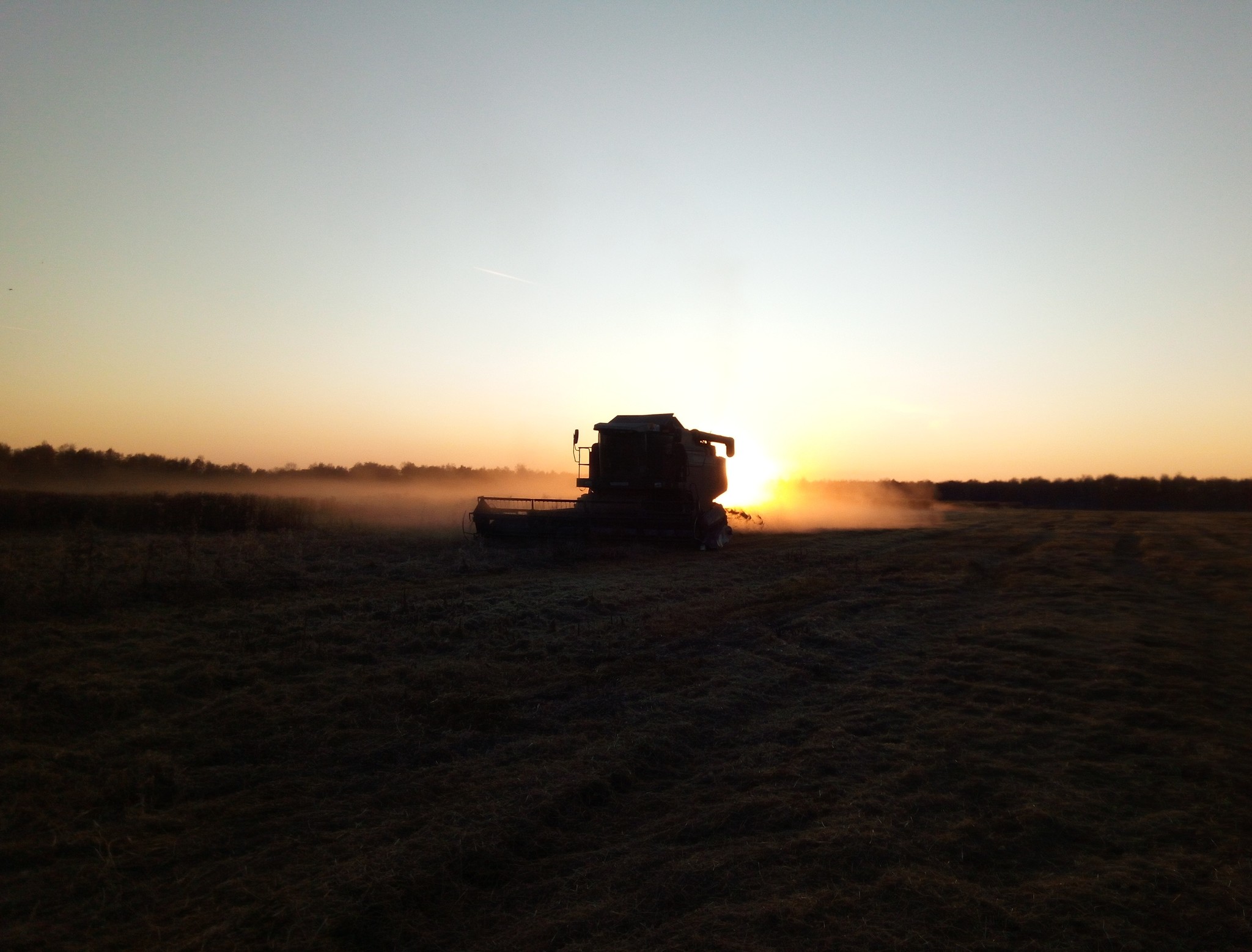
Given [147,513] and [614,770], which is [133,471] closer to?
[147,513]

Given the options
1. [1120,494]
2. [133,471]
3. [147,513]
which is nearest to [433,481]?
[133,471]

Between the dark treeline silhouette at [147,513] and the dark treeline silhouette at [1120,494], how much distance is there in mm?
54540

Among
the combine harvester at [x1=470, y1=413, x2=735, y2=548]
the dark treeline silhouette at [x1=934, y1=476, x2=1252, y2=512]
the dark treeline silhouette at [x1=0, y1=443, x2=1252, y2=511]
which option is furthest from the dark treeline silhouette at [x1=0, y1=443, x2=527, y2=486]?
the dark treeline silhouette at [x1=934, y1=476, x2=1252, y2=512]

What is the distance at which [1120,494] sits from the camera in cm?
6203

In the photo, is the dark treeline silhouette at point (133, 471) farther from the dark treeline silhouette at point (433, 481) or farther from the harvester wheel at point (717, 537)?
the harvester wheel at point (717, 537)

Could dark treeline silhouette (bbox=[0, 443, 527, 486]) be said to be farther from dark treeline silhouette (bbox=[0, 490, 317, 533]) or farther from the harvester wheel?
the harvester wheel

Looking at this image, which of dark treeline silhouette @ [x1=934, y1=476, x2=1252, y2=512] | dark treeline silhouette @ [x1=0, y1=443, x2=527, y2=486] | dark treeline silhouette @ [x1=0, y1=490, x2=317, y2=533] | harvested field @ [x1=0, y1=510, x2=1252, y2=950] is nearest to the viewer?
harvested field @ [x1=0, y1=510, x2=1252, y2=950]

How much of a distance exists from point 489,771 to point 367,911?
219cm

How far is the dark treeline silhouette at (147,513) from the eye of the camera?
2133 cm

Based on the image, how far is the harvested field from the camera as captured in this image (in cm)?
457

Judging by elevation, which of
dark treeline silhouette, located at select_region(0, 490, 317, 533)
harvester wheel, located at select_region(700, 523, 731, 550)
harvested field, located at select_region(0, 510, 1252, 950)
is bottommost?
harvested field, located at select_region(0, 510, 1252, 950)

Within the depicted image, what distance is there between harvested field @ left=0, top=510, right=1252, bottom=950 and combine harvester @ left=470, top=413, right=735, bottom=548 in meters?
8.62

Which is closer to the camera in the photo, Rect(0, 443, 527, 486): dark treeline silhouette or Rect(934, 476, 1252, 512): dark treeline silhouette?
Rect(0, 443, 527, 486): dark treeline silhouette

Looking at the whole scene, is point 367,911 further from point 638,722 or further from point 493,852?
point 638,722
